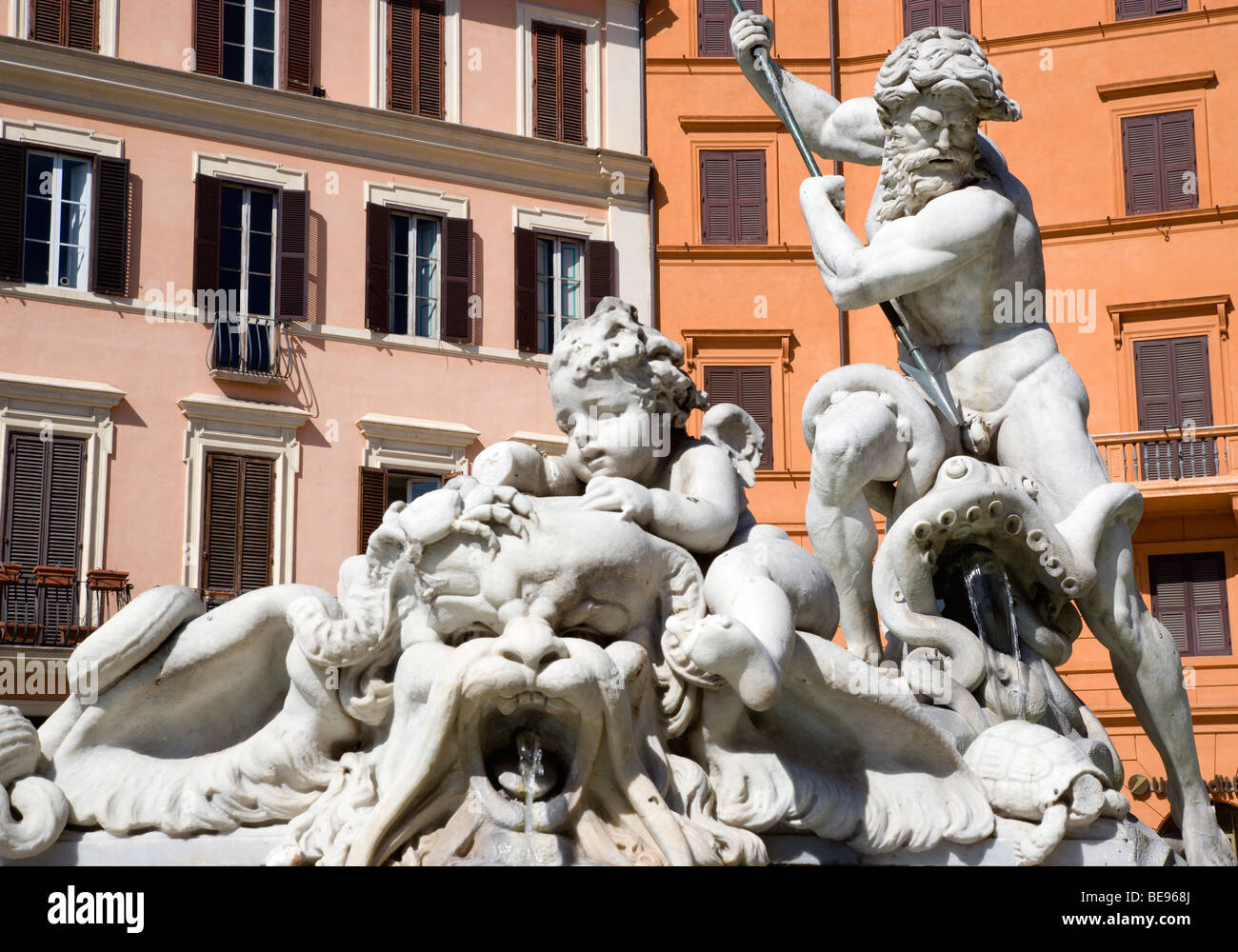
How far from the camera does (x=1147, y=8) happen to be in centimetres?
2938

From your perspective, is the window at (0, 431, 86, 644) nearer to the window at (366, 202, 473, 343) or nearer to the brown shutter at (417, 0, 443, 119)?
the window at (366, 202, 473, 343)

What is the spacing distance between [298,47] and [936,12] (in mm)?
10345

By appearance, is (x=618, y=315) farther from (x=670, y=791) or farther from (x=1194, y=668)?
(x=1194, y=668)

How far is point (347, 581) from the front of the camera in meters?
4.38

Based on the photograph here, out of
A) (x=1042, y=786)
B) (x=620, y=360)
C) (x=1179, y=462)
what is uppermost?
(x=1179, y=462)

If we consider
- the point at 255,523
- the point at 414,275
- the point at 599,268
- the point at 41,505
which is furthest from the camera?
the point at 599,268

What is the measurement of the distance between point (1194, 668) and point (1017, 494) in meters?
23.1

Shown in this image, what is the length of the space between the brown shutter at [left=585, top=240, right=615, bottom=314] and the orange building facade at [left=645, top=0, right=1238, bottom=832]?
1.05 metres

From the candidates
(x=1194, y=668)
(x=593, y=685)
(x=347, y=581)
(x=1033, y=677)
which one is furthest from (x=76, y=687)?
(x=1194, y=668)

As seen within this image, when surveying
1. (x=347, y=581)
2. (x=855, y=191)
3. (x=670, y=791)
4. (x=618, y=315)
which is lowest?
(x=670, y=791)

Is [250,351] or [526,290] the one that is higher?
[526,290]

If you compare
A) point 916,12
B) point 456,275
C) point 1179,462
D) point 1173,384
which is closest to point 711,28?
point 916,12

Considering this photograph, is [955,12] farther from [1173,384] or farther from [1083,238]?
[1173,384]

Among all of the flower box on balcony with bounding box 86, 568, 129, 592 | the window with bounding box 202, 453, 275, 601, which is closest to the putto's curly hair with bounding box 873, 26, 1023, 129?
the flower box on balcony with bounding box 86, 568, 129, 592
